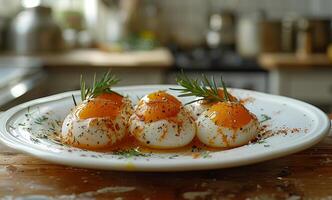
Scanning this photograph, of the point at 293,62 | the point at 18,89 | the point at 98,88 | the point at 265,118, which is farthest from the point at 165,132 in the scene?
the point at 293,62

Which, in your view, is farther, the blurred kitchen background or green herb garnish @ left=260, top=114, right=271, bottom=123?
the blurred kitchen background

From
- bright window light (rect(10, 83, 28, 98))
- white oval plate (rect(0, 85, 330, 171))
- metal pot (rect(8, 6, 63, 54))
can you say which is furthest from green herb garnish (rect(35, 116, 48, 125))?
metal pot (rect(8, 6, 63, 54))

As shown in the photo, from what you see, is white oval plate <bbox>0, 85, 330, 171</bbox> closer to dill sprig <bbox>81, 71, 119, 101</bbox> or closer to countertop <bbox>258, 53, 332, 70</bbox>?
dill sprig <bbox>81, 71, 119, 101</bbox>

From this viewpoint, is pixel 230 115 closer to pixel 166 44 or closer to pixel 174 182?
pixel 174 182

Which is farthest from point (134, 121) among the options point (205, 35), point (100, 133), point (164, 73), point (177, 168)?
point (205, 35)

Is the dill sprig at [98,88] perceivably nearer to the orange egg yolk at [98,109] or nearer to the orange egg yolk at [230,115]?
the orange egg yolk at [98,109]

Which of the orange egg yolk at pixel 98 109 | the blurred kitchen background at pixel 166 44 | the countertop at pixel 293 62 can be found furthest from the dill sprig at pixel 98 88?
the countertop at pixel 293 62
